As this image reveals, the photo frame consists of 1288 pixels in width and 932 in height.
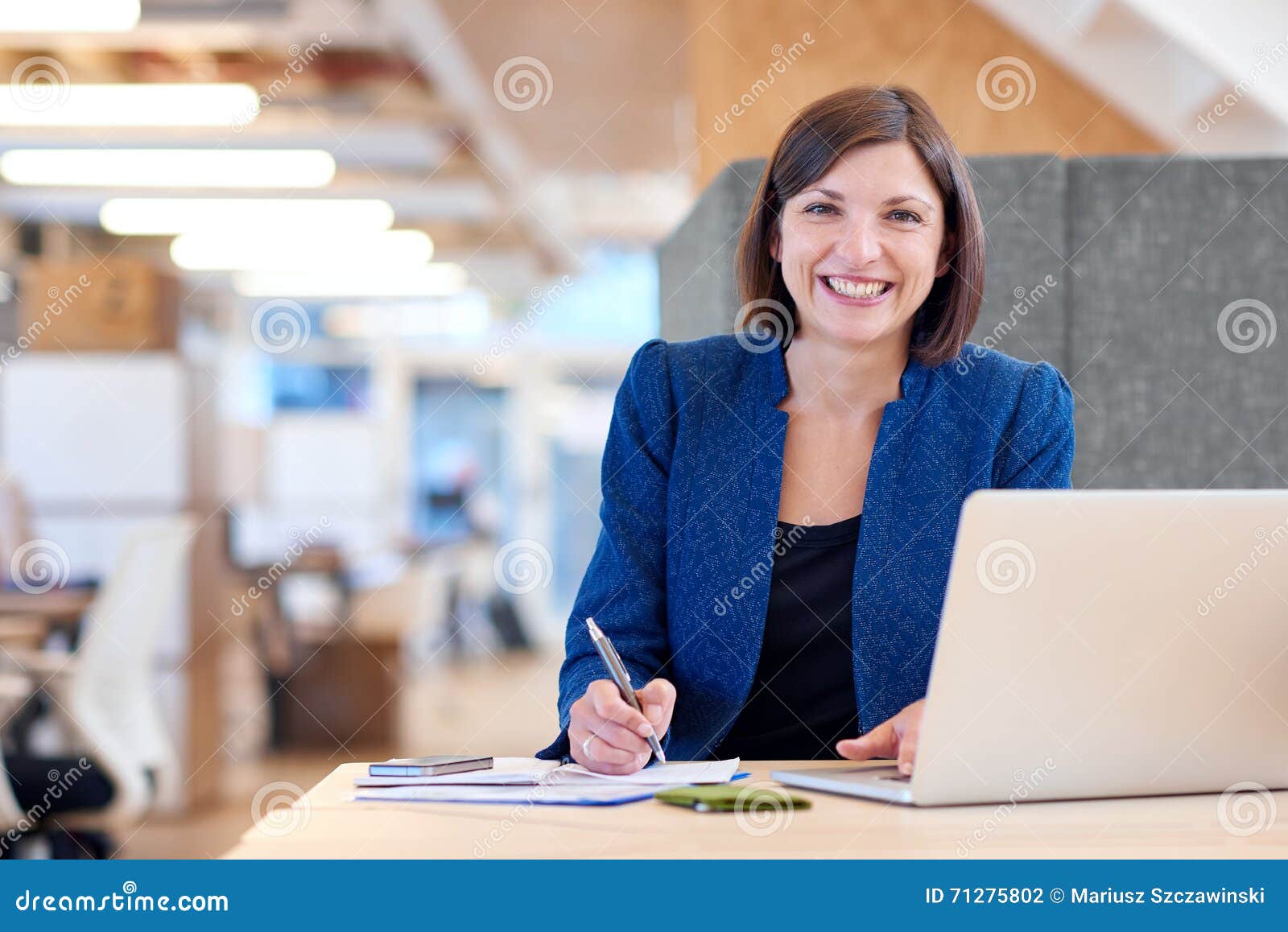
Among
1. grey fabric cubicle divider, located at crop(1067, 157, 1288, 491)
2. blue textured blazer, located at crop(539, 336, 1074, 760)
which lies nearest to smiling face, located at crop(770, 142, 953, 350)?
blue textured blazer, located at crop(539, 336, 1074, 760)

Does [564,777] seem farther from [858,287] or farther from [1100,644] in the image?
[858,287]

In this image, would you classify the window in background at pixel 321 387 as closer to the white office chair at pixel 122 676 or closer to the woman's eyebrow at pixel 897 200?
the white office chair at pixel 122 676

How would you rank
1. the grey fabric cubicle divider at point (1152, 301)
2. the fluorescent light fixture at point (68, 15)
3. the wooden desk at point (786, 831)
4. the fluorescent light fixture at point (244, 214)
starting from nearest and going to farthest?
the wooden desk at point (786, 831) < the grey fabric cubicle divider at point (1152, 301) < the fluorescent light fixture at point (68, 15) < the fluorescent light fixture at point (244, 214)

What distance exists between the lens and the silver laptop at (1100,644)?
3.19 ft

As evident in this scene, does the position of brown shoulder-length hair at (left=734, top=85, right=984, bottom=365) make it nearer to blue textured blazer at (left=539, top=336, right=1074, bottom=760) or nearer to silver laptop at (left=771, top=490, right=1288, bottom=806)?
blue textured blazer at (left=539, top=336, right=1074, bottom=760)

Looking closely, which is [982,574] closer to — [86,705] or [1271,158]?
[1271,158]

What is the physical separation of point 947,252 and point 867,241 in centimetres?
18

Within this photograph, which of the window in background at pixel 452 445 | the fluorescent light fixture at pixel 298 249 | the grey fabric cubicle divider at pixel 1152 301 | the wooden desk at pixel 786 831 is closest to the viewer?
the wooden desk at pixel 786 831

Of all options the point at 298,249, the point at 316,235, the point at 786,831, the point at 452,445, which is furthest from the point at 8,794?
the point at 452,445

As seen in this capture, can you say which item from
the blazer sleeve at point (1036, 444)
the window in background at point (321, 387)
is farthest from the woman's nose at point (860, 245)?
the window in background at point (321, 387)

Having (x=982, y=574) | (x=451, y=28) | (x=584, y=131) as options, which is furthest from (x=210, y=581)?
(x=982, y=574)

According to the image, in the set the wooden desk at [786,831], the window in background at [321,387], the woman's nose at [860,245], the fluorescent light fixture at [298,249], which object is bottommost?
the wooden desk at [786,831]

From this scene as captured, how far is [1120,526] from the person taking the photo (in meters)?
0.97

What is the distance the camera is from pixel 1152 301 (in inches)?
94.3
